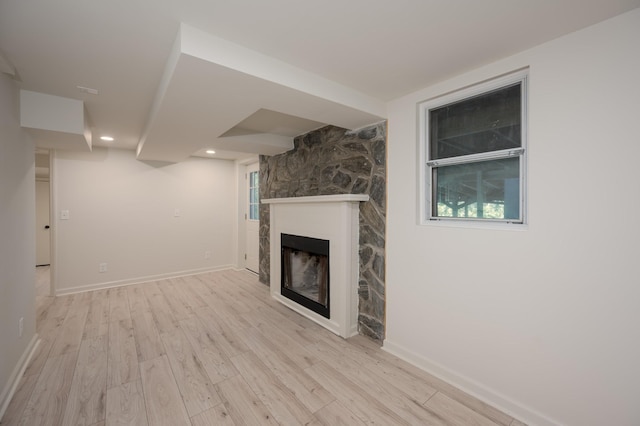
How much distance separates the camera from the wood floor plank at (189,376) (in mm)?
1839

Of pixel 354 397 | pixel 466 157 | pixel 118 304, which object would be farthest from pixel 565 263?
pixel 118 304

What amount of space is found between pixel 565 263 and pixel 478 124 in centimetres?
110

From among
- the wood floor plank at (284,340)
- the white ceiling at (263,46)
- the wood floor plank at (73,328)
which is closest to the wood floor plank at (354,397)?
the wood floor plank at (284,340)

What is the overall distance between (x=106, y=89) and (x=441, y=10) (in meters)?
2.53

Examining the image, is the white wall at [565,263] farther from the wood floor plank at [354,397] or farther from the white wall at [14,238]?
the white wall at [14,238]

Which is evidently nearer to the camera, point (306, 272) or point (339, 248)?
point (339, 248)

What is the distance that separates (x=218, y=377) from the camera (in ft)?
6.93

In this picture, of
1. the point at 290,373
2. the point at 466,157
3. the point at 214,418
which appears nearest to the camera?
the point at 214,418

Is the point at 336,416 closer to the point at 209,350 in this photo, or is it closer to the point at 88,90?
the point at 209,350

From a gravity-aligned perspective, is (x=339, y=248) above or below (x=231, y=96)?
below

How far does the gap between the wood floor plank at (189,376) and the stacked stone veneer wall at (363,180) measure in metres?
1.53

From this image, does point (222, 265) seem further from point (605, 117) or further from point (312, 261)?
point (605, 117)

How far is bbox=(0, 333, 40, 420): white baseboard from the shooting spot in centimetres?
178

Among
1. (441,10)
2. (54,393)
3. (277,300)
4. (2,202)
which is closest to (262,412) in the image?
(54,393)
